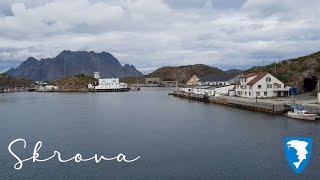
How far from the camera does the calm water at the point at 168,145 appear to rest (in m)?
22.5

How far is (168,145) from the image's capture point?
99.0 feet

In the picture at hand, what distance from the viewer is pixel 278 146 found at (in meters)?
28.7

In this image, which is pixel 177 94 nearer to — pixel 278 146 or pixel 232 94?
pixel 232 94

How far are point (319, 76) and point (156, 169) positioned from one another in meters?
47.5

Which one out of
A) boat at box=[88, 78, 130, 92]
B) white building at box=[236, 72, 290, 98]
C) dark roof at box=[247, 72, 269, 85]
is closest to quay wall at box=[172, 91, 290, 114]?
white building at box=[236, 72, 290, 98]

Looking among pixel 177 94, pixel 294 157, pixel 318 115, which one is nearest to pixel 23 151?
pixel 294 157

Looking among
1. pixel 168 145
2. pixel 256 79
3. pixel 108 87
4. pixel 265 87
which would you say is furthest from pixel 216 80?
pixel 168 145

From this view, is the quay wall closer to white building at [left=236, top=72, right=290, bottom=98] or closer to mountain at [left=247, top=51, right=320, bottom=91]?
white building at [left=236, top=72, right=290, bottom=98]

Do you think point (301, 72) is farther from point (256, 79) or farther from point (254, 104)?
point (254, 104)

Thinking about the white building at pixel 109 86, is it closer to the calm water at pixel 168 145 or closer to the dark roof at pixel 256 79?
the dark roof at pixel 256 79

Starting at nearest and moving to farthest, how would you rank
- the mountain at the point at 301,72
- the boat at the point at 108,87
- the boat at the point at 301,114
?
the boat at the point at 301,114 → the mountain at the point at 301,72 → the boat at the point at 108,87

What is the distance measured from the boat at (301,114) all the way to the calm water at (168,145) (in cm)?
128

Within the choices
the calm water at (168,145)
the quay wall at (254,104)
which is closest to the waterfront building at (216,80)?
the quay wall at (254,104)

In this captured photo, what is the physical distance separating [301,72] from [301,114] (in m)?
31.1
